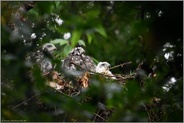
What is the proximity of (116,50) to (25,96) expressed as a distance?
0.24m

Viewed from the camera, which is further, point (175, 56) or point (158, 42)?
point (175, 56)

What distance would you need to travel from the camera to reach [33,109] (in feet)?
2.61

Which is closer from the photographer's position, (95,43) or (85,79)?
(95,43)

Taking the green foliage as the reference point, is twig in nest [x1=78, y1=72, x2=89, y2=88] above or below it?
above

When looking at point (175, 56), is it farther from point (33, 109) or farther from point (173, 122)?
point (33, 109)

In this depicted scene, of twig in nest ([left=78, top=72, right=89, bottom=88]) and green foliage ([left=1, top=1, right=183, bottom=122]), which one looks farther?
twig in nest ([left=78, top=72, right=89, bottom=88])

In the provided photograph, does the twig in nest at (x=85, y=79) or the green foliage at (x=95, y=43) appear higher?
the twig in nest at (x=85, y=79)

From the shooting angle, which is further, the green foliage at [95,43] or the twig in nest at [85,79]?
the twig in nest at [85,79]

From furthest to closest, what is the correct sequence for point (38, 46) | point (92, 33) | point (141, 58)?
point (141, 58), point (38, 46), point (92, 33)

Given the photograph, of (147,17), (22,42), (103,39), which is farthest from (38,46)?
(147,17)

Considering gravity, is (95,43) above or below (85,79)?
below

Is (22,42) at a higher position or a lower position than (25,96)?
higher

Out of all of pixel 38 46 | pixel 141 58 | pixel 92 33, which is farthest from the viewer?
pixel 141 58

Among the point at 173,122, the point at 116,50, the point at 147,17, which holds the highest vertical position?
the point at 147,17
